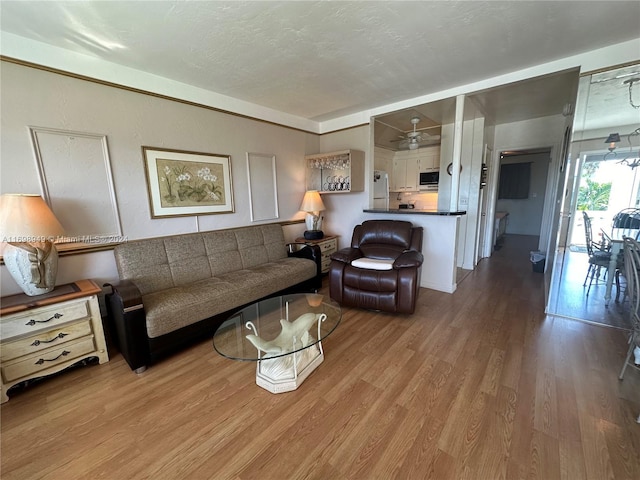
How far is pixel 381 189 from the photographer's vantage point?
5.39 metres

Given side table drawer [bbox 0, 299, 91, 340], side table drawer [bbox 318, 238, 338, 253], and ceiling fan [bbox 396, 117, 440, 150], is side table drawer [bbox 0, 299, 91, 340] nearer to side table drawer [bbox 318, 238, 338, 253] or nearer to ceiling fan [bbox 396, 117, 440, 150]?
side table drawer [bbox 318, 238, 338, 253]

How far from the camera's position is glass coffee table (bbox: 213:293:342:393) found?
1.64 meters

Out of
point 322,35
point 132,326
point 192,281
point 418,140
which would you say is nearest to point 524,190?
point 418,140

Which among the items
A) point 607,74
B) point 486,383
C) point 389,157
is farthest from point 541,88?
point 486,383

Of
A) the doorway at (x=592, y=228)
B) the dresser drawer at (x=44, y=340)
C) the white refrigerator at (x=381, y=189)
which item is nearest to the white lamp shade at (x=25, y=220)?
the dresser drawer at (x=44, y=340)

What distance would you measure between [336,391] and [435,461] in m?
0.64

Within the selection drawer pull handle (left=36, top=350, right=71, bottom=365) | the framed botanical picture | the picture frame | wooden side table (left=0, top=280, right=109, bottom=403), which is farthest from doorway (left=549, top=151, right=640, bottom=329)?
drawer pull handle (left=36, top=350, right=71, bottom=365)

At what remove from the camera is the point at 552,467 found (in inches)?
47.5

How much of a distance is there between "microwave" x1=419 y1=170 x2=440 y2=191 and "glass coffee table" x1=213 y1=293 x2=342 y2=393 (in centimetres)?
397

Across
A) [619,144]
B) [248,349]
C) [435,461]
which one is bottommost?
[435,461]

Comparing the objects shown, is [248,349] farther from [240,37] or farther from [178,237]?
[240,37]

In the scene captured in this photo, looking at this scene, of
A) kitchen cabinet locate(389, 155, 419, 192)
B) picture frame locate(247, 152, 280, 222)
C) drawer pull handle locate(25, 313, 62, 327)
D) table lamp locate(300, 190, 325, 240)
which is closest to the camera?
drawer pull handle locate(25, 313, 62, 327)

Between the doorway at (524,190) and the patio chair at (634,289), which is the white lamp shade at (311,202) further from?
the doorway at (524,190)

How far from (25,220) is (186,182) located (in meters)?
1.30
